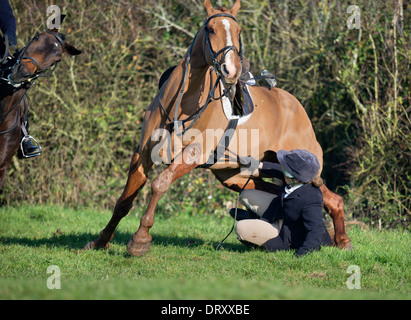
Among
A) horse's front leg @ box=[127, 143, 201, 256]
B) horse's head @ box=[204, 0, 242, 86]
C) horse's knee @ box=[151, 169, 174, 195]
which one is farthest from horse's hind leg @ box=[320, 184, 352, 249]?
horse's head @ box=[204, 0, 242, 86]

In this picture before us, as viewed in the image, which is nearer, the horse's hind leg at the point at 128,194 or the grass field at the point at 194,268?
the grass field at the point at 194,268

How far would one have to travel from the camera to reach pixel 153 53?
13125 millimetres

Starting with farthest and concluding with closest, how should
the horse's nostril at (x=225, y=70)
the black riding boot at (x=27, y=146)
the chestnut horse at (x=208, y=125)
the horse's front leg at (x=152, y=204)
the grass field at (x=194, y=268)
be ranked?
the black riding boot at (x=27, y=146), the horse's front leg at (x=152, y=204), the chestnut horse at (x=208, y=125), the horse's nostril at (x=225, y=70), the grass field at (x=194, y=268)

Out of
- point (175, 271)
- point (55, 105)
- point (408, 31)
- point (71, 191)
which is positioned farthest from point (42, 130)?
point (408, 31)

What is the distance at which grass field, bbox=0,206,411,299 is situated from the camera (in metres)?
4.22

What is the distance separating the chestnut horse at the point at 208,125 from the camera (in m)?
5.82

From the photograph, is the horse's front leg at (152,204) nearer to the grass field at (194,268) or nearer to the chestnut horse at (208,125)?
the chestnut horse at (208,125)

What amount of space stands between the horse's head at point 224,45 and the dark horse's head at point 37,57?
2380mm

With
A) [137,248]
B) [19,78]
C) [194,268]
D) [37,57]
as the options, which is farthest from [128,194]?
[37,57]

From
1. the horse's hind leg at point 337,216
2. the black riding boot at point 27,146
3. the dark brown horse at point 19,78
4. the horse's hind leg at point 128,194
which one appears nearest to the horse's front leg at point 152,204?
the horse's hind leg at point 128,194

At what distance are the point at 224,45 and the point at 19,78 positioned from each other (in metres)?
2.78

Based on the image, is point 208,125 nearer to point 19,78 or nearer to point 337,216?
point 337,216

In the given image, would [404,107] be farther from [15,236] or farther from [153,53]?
[15,236]

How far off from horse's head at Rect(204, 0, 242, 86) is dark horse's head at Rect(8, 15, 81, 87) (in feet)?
7.81
